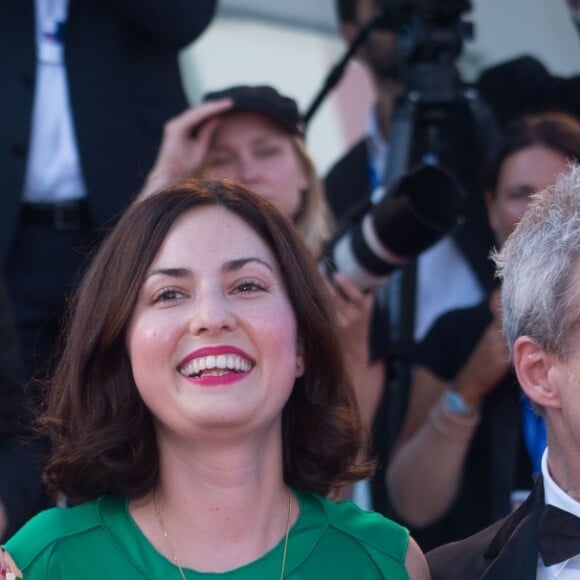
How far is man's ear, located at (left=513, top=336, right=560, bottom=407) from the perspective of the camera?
2.37 m

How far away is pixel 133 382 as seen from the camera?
8.49 feet

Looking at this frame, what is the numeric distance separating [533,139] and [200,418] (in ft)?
6.37

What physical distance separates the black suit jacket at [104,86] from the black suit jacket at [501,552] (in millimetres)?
1403

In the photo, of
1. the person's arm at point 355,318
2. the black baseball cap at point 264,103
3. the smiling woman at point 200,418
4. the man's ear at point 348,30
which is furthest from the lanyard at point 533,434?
the man's ear at point 348,30

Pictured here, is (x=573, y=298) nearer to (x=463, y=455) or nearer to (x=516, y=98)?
(x=463, y=455)

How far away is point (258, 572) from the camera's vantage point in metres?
2.42

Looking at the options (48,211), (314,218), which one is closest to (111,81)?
(48,211)

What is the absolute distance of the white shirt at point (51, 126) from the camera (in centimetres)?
354

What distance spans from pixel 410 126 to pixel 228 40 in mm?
1833

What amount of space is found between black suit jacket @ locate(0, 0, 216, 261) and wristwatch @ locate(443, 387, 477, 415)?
1.01m

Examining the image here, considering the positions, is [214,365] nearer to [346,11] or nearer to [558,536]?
[558,536]

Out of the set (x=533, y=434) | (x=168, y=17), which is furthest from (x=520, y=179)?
(x=168, y=17)

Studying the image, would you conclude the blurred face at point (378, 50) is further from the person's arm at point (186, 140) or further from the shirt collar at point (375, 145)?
the person's arm at point (186, 140)

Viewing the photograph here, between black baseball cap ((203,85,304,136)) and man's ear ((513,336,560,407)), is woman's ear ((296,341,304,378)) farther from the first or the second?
black baseball cap ((203,85,304,136))
